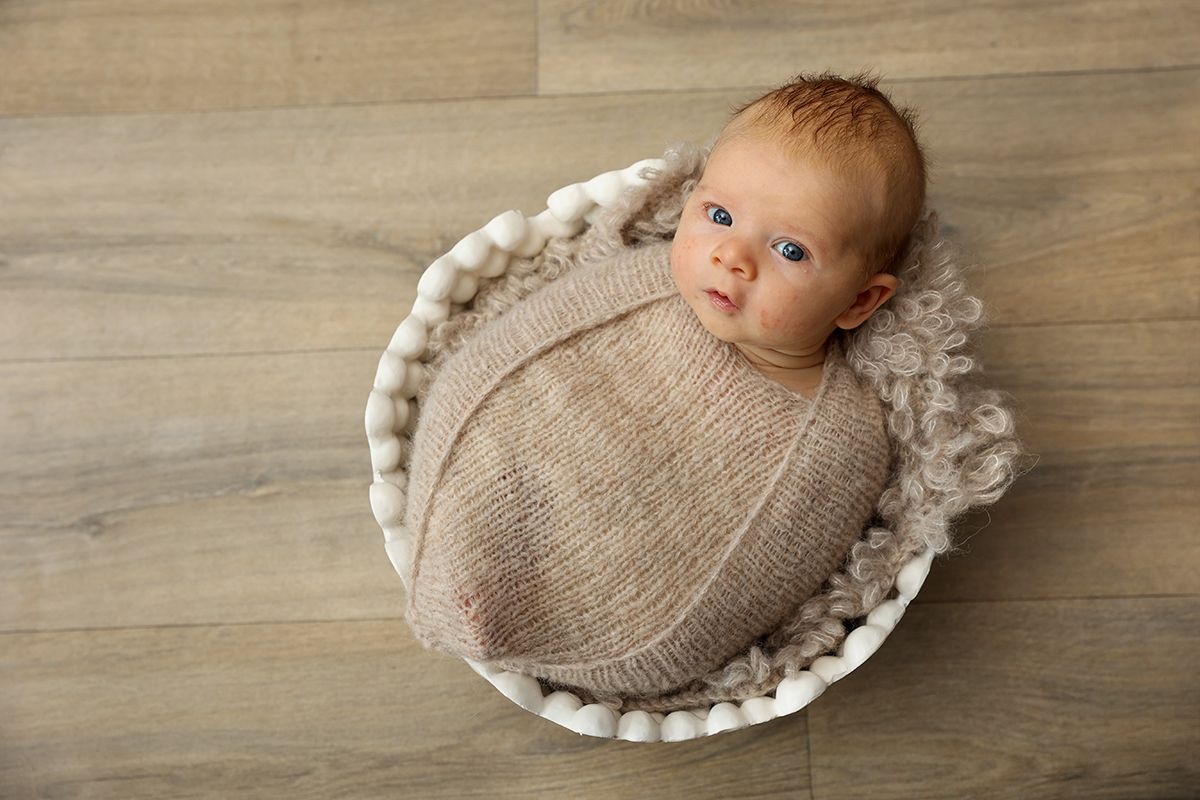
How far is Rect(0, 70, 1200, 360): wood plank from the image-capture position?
3.61 ft

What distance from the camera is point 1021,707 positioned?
1.04 m

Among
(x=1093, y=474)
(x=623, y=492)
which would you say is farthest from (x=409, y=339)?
(x=1093, y=474)

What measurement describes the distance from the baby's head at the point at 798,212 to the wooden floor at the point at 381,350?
33 cm

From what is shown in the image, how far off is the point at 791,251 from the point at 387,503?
0.40m

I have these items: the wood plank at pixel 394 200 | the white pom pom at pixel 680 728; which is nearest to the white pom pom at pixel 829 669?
the white pom pom at pixel 680 728

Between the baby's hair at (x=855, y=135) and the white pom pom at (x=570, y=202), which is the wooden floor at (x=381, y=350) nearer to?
the white pom pom at (x=570, y=202)

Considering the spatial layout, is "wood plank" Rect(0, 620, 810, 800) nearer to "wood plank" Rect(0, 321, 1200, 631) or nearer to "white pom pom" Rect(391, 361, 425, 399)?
"wood plank" Rect(0, 321, 1200, 631)

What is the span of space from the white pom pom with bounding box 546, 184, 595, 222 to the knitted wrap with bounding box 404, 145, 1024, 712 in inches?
0.9

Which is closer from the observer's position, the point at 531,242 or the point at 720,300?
the point at 720,300

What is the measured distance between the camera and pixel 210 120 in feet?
3.77

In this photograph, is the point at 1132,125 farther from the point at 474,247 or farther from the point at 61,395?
the point at 61,395

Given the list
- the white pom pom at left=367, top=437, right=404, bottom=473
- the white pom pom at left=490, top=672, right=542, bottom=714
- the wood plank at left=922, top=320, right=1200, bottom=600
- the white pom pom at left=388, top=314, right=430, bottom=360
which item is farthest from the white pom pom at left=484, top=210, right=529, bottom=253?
the wood plank at left=922, top=320, right=1200, bottom=600

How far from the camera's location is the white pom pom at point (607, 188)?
0.94 m

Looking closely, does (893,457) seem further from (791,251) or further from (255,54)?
(255,54)
